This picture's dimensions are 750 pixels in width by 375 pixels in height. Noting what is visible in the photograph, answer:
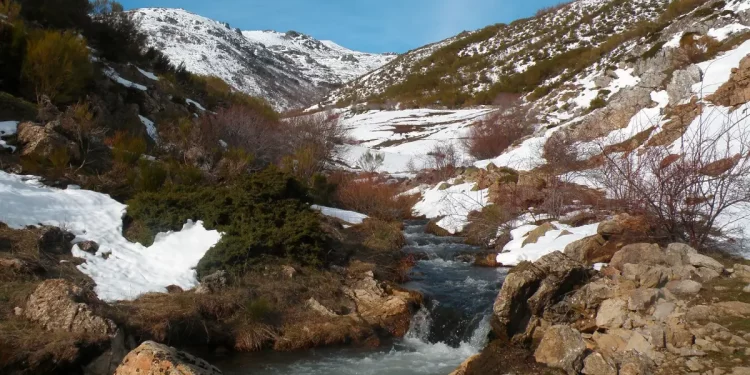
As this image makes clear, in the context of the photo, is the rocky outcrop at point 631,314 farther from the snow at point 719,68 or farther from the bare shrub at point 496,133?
the bare shrub at point 496,133

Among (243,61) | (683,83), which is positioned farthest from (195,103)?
(243,61)

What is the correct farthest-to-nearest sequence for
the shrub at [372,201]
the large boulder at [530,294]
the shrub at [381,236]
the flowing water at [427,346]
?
the shrub at [372,201]
the shrub at [381,236]
the flowing water at [427,346]
the large boulder at [530,294]

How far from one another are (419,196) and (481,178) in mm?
3595

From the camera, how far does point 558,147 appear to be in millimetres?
18516

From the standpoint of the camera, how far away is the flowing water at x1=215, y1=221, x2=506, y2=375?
7098 mm

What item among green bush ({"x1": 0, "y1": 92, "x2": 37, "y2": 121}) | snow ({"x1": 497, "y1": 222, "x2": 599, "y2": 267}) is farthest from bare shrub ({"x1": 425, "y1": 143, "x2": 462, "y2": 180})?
green bush ({"x1": 0, "y1": 92, "x2": 37, "y2": 121})

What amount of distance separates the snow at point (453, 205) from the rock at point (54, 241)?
1053 centimetres

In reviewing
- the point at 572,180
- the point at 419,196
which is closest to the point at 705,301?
the point at 572,180

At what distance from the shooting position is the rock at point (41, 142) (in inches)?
431

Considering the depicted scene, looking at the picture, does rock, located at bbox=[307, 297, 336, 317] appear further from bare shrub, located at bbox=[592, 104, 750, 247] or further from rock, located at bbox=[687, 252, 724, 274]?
bare shrub, located at bbox=[592, 104, 750, 247]

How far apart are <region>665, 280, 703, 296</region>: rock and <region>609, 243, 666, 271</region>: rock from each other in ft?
2.23

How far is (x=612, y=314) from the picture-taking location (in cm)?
582

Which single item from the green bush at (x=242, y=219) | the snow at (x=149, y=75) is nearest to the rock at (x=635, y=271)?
the green bush at (x=242, y=219)

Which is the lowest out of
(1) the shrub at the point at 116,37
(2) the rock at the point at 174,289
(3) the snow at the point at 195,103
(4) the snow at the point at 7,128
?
(2) the rock at the point at 174,289
